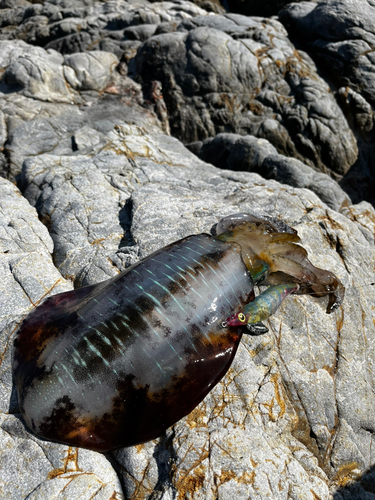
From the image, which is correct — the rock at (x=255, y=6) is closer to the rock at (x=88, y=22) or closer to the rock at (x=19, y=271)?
the rock at (x=88, y=22)

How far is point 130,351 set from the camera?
3.16 meters

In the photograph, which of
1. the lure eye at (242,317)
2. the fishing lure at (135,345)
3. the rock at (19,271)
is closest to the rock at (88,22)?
the rock at (19,271)

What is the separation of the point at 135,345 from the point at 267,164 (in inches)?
254

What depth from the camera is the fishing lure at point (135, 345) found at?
9.94ft

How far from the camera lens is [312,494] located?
10.3ft

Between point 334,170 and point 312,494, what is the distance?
28.7ft

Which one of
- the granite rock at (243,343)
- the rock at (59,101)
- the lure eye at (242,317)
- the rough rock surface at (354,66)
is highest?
the rough rock surface at (354,66)

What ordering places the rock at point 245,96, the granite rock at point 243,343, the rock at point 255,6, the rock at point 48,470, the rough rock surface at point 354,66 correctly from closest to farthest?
the rock at point 48,470, the granite rock at point 243,343, the rock at point 245,96, the rough rock surface at point 354,66, the rock at point 255,6

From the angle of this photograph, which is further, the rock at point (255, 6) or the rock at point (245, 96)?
the rock at point (255, 6)

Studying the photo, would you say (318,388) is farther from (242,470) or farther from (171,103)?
(171,103)

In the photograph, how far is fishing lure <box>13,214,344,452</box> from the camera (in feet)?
9.94

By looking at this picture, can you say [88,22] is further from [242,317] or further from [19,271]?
[242,317]

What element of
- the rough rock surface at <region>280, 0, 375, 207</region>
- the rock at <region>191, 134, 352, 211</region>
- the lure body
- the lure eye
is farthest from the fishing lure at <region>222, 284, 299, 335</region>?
the rough rock surface at <region>280, 0, 375, 207</region>

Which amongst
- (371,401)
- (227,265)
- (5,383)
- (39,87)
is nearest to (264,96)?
(39,87)
